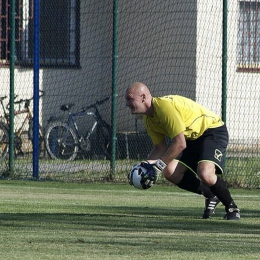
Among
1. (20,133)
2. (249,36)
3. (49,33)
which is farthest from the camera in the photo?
(49,33)

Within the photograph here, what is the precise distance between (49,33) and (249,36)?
4.03m

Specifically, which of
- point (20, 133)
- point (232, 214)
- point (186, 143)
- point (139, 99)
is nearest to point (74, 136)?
point (20, 133)

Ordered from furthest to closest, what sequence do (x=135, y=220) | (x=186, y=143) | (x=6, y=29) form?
(x=6, y=29), (x=186, y=143), (x=135, y=220)

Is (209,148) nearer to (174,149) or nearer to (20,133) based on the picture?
(174,149)

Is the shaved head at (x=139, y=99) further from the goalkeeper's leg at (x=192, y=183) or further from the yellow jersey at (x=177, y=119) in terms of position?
the goalkeeper's leg at (x=192, y=183)

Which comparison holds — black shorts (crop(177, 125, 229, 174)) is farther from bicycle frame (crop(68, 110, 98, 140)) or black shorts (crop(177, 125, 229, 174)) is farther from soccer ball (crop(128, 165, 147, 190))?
bicycle frame (crop(68, 110, 98, 140))

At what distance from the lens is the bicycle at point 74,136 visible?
1795 cm

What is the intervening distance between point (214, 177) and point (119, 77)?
888 cm

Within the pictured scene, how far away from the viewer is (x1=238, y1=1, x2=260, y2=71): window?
18.4m

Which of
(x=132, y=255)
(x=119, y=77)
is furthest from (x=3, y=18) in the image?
(x=132, y=255)

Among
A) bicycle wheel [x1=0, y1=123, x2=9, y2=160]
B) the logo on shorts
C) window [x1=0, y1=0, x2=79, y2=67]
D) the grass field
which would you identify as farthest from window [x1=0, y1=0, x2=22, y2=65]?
the logo on shorts

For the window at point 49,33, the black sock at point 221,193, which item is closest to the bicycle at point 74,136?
the window at point 49,33

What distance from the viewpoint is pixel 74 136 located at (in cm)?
1886

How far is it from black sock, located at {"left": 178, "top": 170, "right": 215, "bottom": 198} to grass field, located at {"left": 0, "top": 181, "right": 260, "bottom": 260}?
0.91ft
